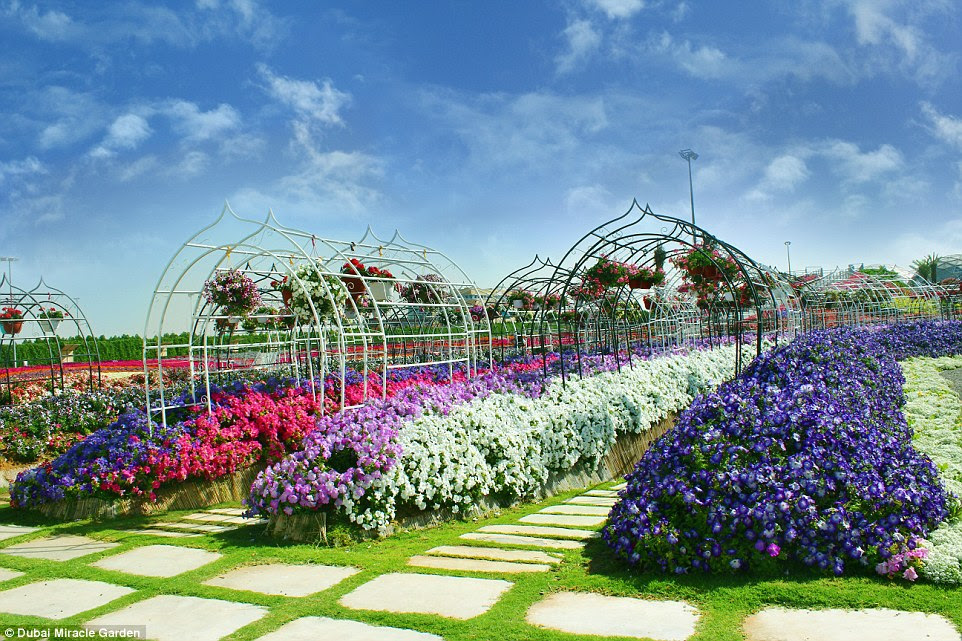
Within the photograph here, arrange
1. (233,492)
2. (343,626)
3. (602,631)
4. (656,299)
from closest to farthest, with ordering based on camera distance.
Answer: (602,631)
(343,626)
(233,492)
(656,299)

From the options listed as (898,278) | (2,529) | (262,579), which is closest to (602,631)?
(262,579)

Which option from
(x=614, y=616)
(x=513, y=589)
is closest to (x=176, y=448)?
(x=513, y=589)

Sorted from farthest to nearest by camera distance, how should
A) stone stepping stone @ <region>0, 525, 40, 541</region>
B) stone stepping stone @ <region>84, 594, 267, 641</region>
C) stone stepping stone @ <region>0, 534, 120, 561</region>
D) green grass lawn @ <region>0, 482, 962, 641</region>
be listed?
stone stepping stone @ <region>0, 525, 40, 541</region>, stone stepping stone @ <region>0, 534, 120, 561</region>, stone stepping stone @ <region>84, 594, 267, 641</region>, green grass lawn @ <region>0, 482, 962, 641</region>

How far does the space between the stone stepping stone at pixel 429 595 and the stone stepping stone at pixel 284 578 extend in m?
0.26

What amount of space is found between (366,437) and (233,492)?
2228mm

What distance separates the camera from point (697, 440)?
443 centimetres

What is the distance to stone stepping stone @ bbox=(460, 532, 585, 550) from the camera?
4.59m

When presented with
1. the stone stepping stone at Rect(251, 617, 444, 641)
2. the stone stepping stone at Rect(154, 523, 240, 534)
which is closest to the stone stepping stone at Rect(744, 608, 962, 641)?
the stone stepping stone at Rect(251, 617, 444, 641)

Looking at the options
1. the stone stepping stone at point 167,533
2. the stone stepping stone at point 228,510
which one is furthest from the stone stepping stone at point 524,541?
the stone stepping stone at point 228,510

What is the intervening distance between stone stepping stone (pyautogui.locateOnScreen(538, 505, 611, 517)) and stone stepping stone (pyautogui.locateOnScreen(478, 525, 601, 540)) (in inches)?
19.0

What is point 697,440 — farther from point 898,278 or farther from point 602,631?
point 898,278

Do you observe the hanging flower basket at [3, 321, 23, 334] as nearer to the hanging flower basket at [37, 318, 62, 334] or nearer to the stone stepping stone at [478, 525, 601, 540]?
the hanging flower basket at [37, 318, 62, 334]

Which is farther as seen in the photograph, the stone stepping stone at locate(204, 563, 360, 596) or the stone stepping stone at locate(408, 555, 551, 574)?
the stone stepping stone at locate(408, 555, 551, 574)

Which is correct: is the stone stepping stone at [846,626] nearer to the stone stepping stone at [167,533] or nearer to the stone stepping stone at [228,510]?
the stone stepping stone at [167,533]
